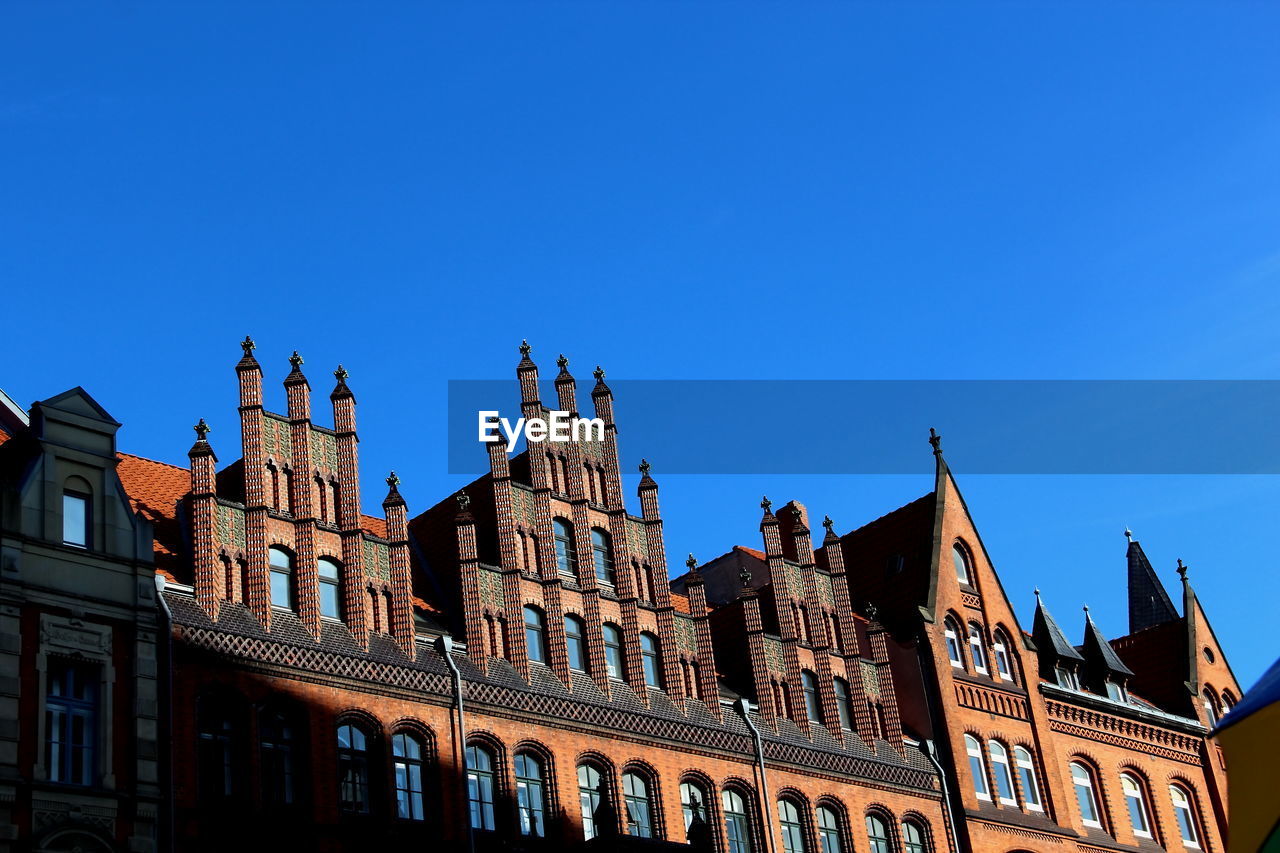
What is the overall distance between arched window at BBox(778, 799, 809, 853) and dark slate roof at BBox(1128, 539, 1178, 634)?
85.5 ft

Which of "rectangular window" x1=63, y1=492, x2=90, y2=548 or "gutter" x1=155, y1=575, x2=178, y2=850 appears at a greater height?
"rectangular window" x1=63, y1=492, x2=90, y2=548

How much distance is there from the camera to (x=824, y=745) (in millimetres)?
40062

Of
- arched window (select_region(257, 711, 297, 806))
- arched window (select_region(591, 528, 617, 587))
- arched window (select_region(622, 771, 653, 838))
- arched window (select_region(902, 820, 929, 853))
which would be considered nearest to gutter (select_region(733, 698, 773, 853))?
arched window (select_region(622, 771, 653, 838))

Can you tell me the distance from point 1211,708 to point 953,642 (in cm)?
1357

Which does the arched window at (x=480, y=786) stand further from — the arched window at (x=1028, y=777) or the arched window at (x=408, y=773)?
the arched window at (x=1028, y=777)

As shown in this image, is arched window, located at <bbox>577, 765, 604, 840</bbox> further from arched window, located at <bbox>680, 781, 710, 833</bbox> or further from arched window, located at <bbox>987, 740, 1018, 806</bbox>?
arched window, located at <bbox>987, 740, 1018, 806</bbox>

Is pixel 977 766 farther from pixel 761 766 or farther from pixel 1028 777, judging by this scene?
pixel 761 766

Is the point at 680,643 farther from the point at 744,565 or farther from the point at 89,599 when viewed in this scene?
the point at 89,599

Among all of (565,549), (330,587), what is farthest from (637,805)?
(330,587)

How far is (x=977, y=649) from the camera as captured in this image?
46438mm

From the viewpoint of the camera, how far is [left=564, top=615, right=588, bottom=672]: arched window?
36.4 m

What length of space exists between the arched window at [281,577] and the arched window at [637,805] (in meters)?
8.35

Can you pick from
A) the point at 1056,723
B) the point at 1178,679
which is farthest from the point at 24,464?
the point at 1178,679

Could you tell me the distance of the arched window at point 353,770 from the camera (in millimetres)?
30203
